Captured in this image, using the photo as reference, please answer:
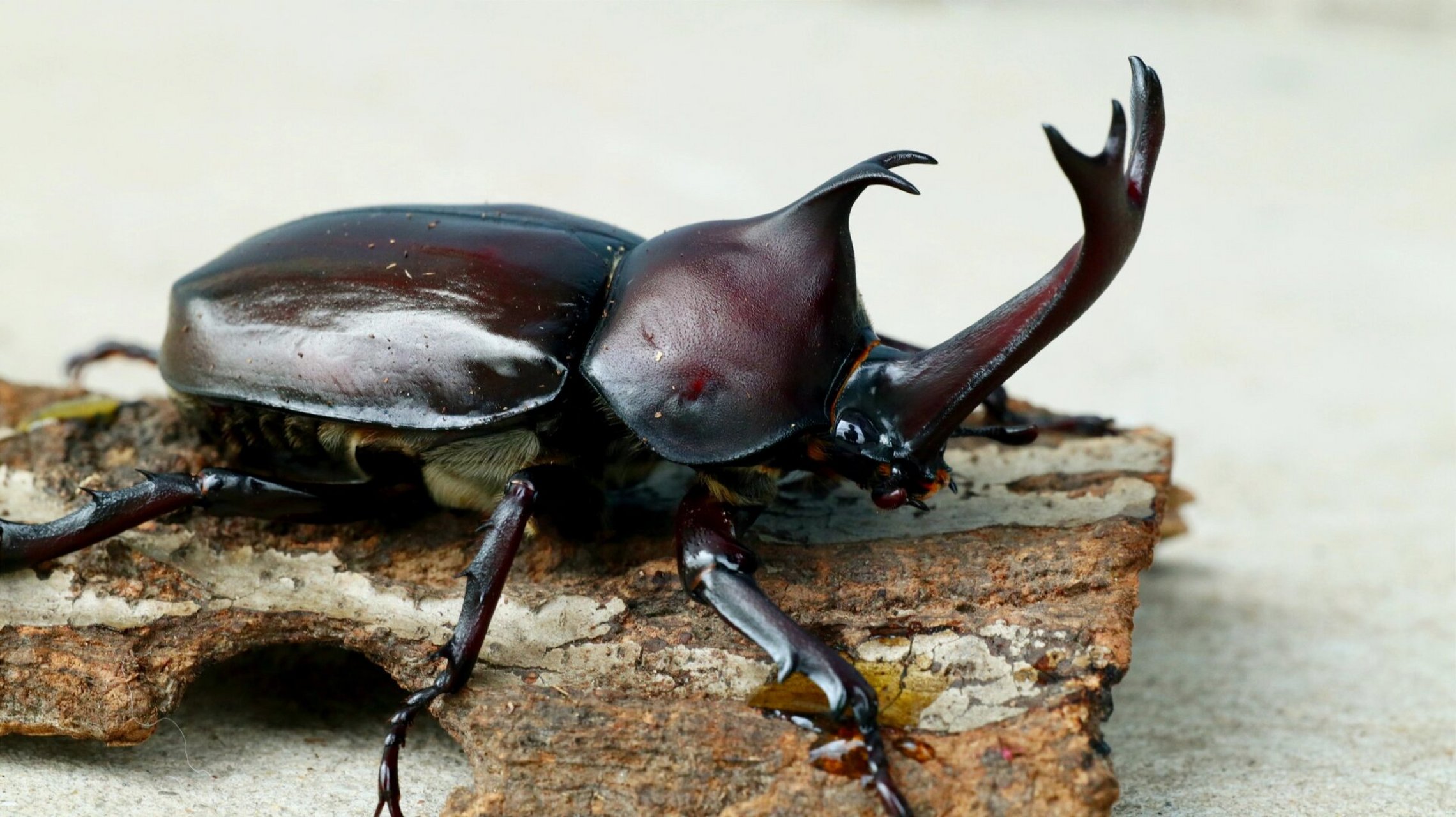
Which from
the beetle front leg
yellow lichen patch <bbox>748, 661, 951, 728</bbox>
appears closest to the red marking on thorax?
the beetle front leg

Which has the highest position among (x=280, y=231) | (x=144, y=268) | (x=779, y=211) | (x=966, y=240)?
(x=779, y=211)

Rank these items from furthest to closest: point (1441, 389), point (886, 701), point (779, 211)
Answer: point (1441, 389), point (779, 211), point (886, 701)

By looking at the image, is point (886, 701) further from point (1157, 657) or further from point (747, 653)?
point (1157, 657)

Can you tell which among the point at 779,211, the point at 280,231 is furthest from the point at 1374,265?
the point at 280,231

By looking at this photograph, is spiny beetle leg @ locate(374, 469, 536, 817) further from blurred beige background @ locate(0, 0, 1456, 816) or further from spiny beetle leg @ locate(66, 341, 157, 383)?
spiny beetle leg @ locate(66, 341, 157, 383)

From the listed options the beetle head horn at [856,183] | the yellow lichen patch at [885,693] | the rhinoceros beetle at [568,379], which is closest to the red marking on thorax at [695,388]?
the rhinoceros beetle at [568,379]

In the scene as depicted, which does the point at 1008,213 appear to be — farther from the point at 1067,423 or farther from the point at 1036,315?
the point at 1036,315

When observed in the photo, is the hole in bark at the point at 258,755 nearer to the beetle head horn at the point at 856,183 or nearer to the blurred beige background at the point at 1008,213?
the blurred beige background at the point at 1008,213
